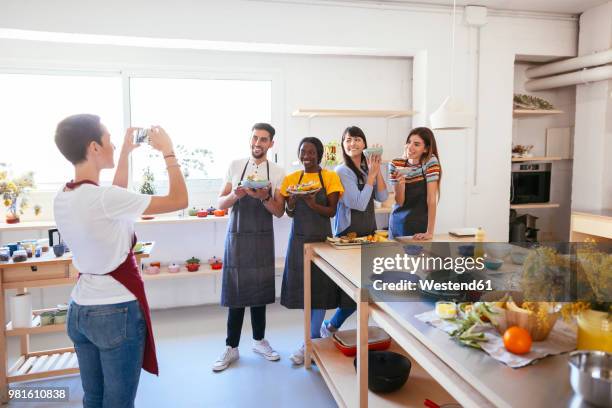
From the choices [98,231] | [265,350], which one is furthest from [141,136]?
[265,350]

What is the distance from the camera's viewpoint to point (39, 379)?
2.82 m

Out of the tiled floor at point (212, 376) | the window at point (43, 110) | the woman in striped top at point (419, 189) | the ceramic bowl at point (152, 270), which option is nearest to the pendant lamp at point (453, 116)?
the woman in striped top at point (419, 189)

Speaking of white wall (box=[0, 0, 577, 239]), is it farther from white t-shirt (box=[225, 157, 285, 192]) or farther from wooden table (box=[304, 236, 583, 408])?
wooden table (box=[304, 236, 583, 408])

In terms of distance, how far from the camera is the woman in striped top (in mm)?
3121

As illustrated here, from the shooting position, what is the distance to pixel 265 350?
3.13 m

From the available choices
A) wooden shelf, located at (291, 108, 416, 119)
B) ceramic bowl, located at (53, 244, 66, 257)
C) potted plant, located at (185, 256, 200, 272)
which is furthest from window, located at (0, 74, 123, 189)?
wooden shelf, located at (291, 108, 416, 119)

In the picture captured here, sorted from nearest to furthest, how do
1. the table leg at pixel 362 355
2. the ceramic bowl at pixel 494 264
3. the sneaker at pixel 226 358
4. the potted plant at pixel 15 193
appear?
the table leg at pixel 362 355
the ceramic bowl at pixel 494 264
the sneaker at pixel 226 358
the potted plant at pixel 15 193

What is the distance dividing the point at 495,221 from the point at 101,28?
4043 millimetres

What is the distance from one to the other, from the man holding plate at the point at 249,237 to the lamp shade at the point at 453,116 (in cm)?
109

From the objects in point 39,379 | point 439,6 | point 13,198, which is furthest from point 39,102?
point 439,6

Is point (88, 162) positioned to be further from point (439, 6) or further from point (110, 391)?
point (439, 6)

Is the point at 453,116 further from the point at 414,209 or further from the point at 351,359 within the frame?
the point at 351,359

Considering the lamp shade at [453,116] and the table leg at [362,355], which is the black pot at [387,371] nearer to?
the table leg at [362,355]

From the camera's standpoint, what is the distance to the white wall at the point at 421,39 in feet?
11.7
